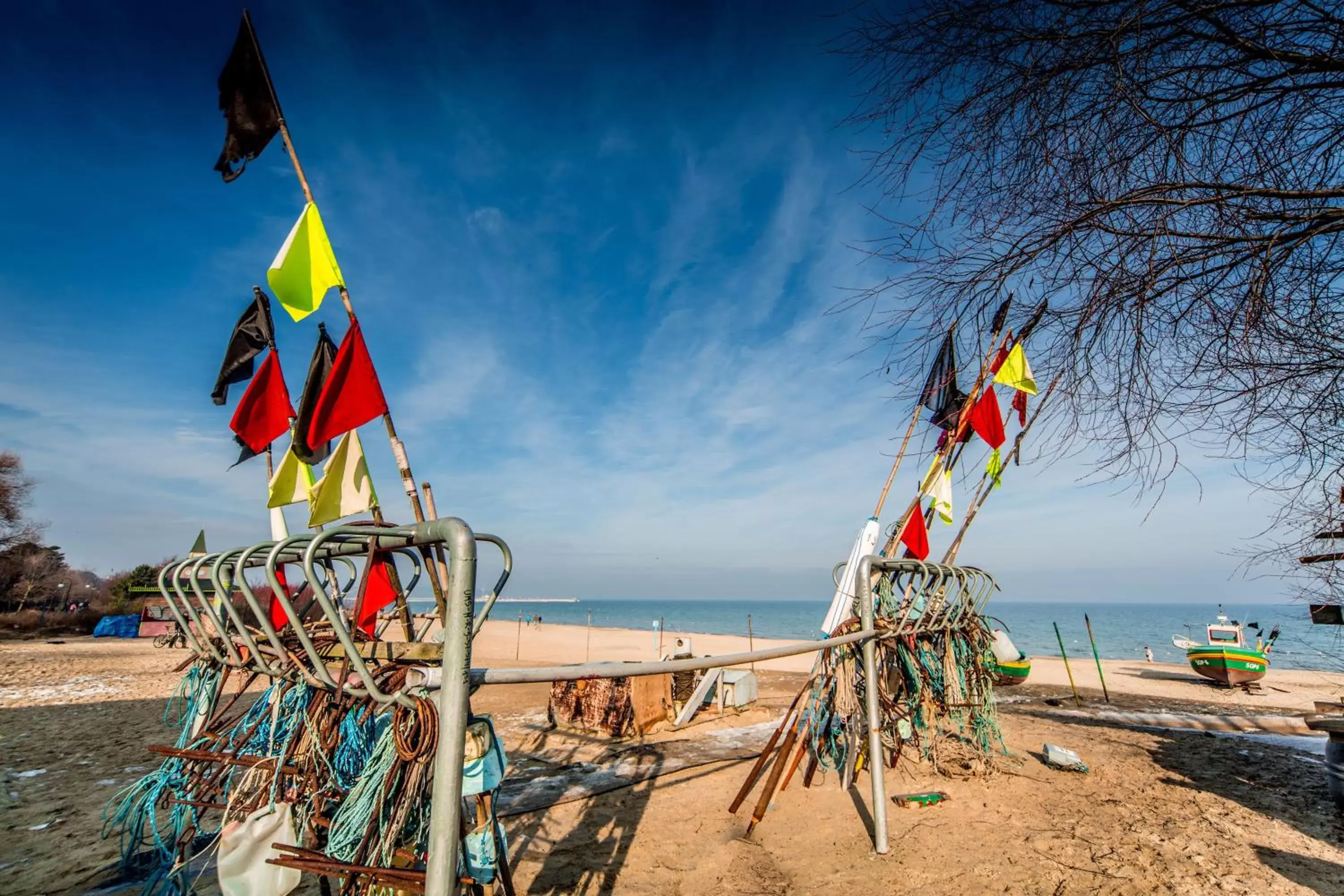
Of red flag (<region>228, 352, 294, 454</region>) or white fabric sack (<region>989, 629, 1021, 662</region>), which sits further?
white fabric sack (<region>989, 629, 1021, 662</region>)

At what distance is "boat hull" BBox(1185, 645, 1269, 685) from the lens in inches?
618

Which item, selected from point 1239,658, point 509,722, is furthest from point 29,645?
point 1239,658

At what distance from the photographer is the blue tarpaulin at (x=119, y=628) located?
28.9 meters

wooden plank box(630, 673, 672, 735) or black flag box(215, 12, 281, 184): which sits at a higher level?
black flag box(215, 12, 281, 184)

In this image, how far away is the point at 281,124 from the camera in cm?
434

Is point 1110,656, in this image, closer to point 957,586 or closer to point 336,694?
point 957,586

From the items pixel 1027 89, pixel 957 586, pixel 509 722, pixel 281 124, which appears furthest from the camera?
pixel 509 722

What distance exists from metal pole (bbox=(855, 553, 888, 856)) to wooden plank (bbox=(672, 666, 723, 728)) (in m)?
4.78

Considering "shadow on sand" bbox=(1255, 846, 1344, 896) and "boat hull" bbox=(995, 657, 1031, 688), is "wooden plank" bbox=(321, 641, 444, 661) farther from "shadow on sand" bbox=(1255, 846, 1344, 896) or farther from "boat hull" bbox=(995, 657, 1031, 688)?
"boat hull" bbox=(995, 657, 1031, 688)

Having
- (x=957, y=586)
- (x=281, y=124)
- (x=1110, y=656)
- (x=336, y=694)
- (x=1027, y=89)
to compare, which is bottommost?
(x=1110, y=656)

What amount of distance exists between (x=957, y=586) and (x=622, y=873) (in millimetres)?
3638

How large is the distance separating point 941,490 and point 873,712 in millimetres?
3822

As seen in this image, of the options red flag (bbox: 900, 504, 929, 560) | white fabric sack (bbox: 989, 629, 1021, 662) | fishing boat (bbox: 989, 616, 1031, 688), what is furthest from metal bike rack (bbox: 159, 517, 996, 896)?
fishing boat (bbox: 989, 616, 1031, 688)

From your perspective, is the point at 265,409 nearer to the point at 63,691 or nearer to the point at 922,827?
the point at 922,827
